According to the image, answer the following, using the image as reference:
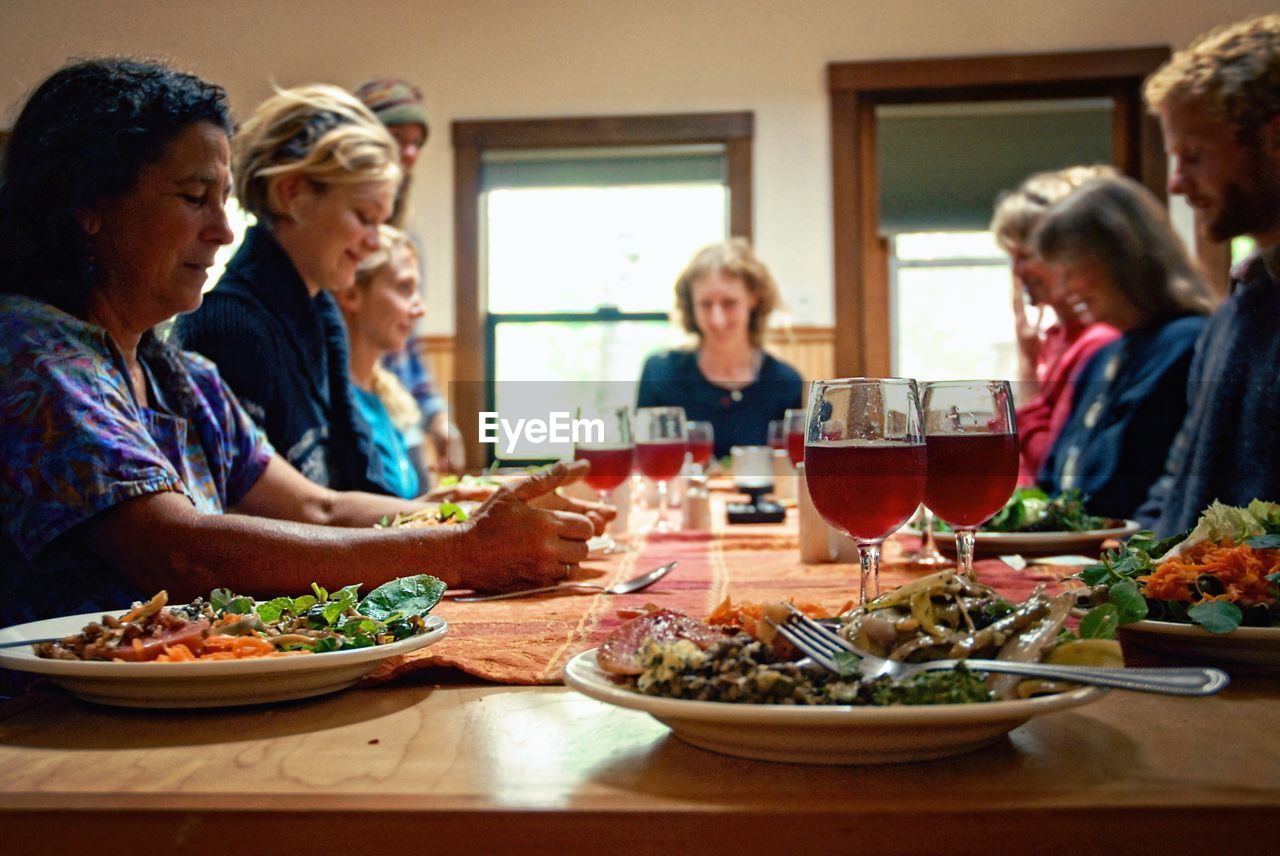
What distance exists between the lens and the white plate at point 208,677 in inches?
29.6

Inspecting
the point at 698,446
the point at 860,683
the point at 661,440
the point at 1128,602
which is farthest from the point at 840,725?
the point at 698,446

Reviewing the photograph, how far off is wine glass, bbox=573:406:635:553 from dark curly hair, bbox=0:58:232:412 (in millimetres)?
709

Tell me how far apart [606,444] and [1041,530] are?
66 cm

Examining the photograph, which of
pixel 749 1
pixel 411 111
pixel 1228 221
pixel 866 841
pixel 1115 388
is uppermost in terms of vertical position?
pixel 749 1

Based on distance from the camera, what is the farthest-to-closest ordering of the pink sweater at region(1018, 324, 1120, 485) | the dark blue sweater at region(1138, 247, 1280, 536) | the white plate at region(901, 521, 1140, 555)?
the pink sweater at region(1018, 324, 1120, 485), the dark blue sweater at region(1138, 247, 1280, 536), the white plate at region(901, 521, 1140, 555)

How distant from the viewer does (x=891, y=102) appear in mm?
5906

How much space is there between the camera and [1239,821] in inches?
22.5

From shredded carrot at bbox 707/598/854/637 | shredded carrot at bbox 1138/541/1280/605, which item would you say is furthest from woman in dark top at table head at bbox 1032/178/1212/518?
shredded carrot at bbox 707/598/854/637

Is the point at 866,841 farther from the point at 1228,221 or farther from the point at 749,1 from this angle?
the point at 749,1

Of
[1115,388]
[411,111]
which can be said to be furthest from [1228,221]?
[411,111]

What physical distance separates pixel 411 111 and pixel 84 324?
113 inches

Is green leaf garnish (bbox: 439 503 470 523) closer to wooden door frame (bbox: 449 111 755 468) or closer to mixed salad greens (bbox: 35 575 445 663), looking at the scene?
mixed salad greens (bbox: 35 575 445 663)

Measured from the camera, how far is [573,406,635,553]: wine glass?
1802 mm

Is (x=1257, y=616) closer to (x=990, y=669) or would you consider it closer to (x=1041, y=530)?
(x=990, y=669)
